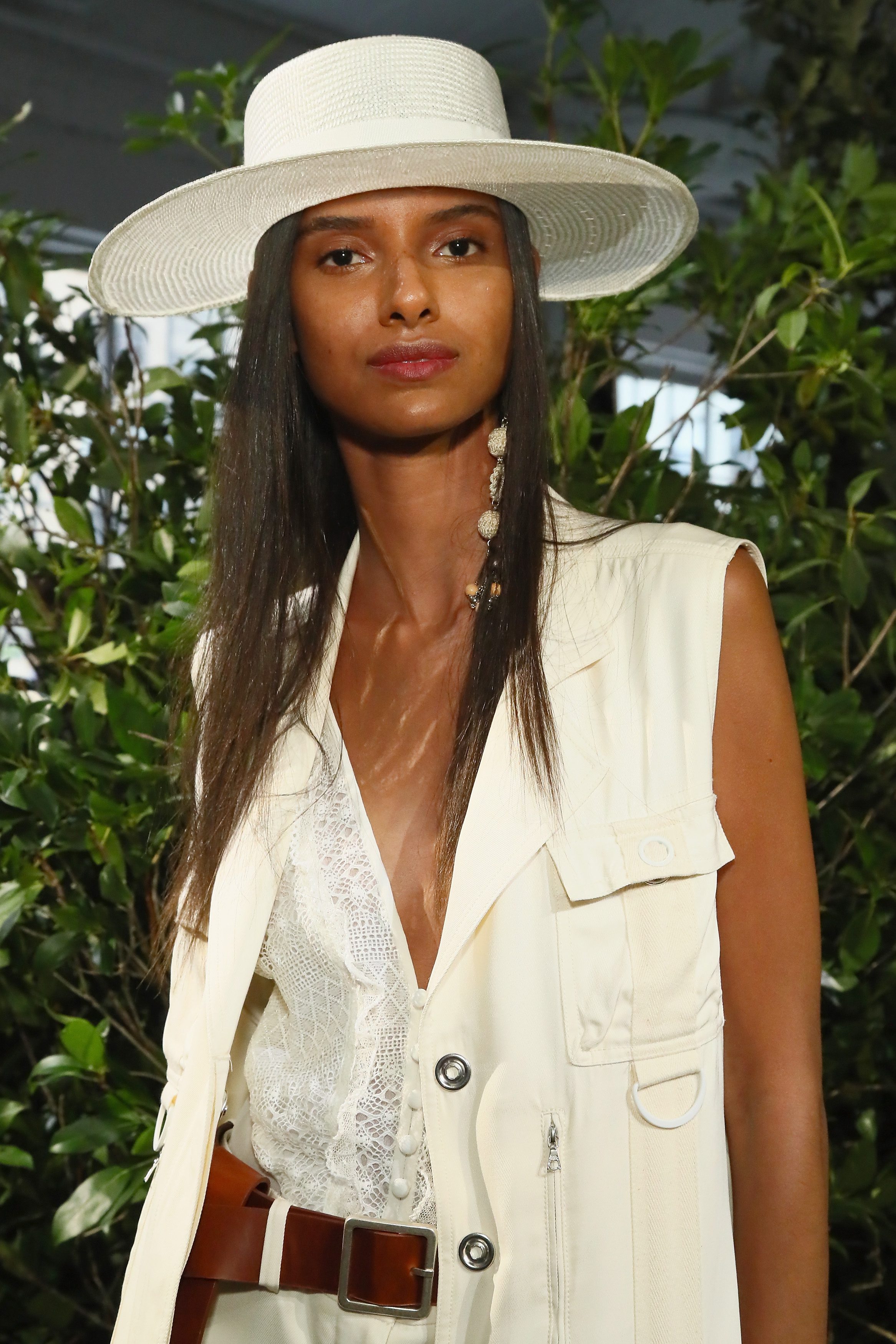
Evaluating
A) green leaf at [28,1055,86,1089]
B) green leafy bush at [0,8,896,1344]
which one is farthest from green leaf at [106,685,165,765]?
green leaf at [28,1055,86,1089]

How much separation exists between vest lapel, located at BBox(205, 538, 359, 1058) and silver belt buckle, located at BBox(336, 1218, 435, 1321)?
20 cm

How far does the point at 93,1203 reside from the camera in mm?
1630

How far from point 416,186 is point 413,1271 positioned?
0.87m

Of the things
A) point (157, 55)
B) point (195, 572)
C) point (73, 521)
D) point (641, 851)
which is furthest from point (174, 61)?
point (641, 851)

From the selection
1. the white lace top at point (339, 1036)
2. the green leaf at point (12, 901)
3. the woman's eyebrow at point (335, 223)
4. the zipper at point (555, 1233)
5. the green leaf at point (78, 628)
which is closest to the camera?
the zipper at point (555, 1233)

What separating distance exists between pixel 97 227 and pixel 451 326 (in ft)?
4.78

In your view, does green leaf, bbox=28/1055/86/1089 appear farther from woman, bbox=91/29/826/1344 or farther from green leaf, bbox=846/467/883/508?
green leaf, bbox=846/467/883/508

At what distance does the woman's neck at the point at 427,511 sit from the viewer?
1.34 meters

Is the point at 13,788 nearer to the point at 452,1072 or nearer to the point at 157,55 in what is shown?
the point at 452,1072

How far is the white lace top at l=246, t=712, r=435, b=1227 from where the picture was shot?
1.15 m

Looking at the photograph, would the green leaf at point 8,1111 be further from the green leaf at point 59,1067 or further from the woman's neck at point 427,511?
the woman's neck at point 427,511

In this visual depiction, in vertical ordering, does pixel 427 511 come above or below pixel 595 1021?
above

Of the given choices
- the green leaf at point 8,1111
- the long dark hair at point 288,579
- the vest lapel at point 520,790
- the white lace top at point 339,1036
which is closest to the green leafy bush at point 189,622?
the green leaf at point 8,1111

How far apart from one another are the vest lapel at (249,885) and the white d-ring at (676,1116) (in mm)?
350
